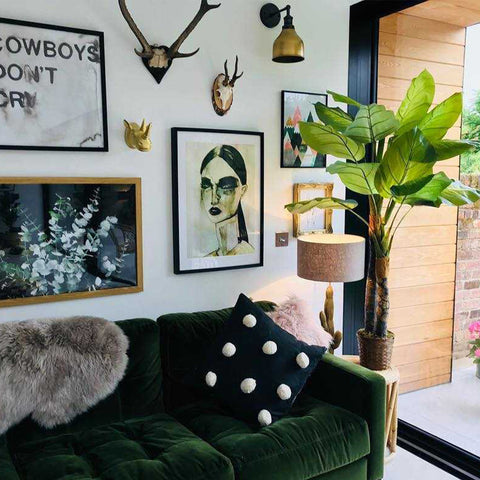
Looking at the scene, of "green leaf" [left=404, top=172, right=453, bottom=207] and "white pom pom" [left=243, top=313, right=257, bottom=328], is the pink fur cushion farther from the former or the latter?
"green leaf" [left=404, top=172, right=453, bottom=207]

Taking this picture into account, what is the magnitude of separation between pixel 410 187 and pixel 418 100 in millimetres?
512

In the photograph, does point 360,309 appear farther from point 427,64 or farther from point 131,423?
point 131,423

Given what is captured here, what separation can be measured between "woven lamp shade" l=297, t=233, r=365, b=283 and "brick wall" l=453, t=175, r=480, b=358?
608 millimetres

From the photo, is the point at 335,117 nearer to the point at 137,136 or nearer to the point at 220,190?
the point at 220,190

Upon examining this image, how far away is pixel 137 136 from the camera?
8.34 ft

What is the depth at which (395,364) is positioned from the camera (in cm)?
322

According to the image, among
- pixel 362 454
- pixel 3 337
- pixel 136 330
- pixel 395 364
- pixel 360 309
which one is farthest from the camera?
pixel 360 309

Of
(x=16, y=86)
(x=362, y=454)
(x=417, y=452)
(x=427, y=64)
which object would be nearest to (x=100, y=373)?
(x=362, y=454)

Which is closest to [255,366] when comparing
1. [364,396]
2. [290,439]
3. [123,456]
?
[290,439]

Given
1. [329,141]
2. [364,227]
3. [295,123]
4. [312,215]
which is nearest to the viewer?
[329,141]

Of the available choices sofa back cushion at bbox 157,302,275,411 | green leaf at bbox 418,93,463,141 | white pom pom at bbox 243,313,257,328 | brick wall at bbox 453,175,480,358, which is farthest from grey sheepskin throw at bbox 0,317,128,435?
brick wall at bbox 453,175,480,358

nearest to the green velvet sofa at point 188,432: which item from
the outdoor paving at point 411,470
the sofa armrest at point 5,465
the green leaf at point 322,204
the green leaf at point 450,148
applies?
the sofa armrest at point 5,465

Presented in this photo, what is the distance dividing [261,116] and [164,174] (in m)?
0.70

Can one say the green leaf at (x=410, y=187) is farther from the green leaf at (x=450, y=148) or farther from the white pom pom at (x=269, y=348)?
the white pom pom at (x=269, y=348)
